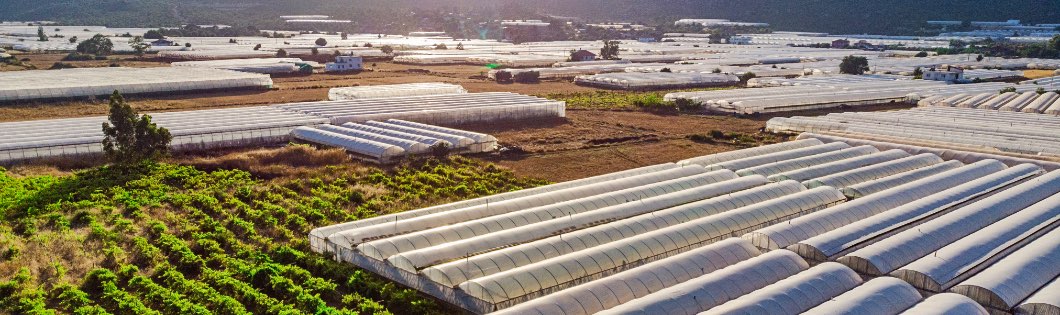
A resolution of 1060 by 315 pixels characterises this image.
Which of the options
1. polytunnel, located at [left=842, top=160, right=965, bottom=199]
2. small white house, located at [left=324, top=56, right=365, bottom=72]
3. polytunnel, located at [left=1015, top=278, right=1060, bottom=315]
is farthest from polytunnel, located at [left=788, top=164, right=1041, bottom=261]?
small white house, located at [left=324, top=56, right=365, bottom=72]

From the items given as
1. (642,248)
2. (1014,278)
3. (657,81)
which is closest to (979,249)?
(1014,278)

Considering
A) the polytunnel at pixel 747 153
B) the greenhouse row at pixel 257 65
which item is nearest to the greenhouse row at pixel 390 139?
the polytunnel at pixel 747 153

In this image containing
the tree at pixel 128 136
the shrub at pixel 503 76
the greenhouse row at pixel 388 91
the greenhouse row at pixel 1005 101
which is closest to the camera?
the tree at pixel 128 136

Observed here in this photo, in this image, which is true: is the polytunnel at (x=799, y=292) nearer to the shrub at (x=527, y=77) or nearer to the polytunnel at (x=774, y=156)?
the polytunnel at (x=774, y=156)

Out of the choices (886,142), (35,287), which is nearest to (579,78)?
(886,142)

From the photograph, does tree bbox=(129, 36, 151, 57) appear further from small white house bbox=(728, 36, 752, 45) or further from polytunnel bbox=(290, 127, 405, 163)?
small white house bbox=(728, 36, 752, 45)

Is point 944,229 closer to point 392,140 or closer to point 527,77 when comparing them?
point 392,140
